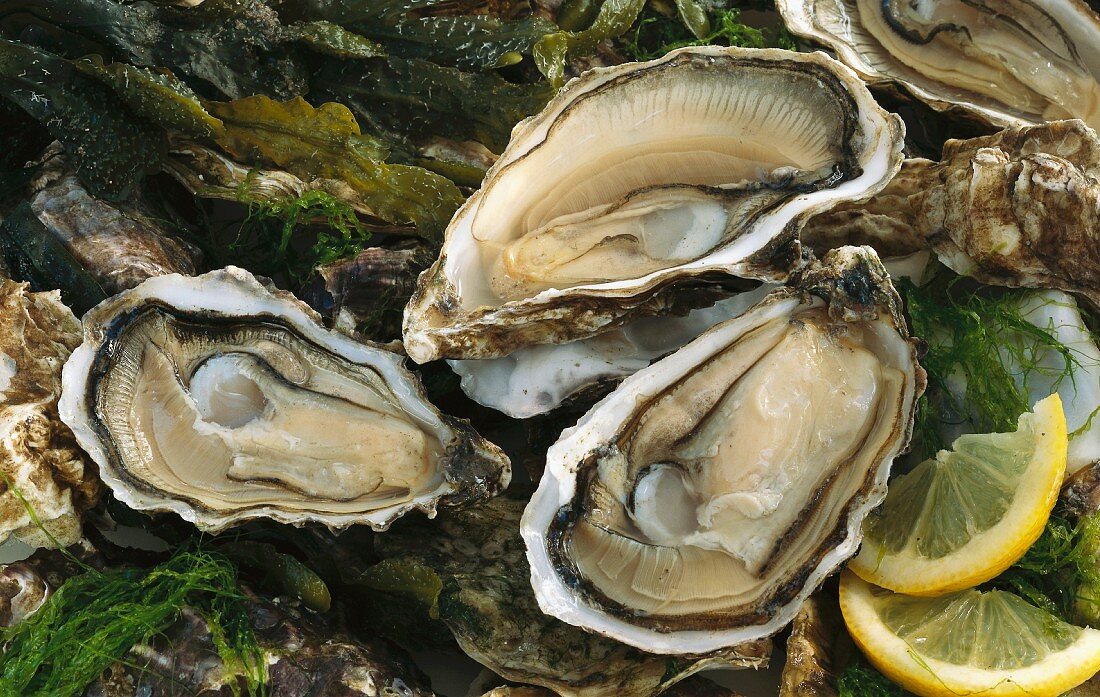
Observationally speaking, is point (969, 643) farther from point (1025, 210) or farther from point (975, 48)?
point (975, 48)

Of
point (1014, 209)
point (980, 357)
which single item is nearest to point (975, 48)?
point (1014, 209)

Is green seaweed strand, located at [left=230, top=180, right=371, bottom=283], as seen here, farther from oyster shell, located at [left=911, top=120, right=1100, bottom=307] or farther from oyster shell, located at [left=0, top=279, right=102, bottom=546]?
oyster shell, located at [left=911, top=120, right=1100, bottom=307]

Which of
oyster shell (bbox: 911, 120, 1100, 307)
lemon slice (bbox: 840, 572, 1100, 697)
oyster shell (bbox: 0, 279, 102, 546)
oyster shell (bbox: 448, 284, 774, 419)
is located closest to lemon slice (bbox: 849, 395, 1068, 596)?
lemon slice (bbox: 840, 572, 1100, 697)

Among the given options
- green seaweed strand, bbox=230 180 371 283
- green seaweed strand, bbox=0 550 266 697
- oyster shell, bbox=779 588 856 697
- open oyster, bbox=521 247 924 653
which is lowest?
oyster shell, bbox=779 588 856 697

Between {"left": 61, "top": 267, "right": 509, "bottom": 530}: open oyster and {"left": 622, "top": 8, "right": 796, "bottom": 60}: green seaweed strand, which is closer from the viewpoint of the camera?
{"left": 61, "top": 267, "right": 509, "bottom": 530}: open oyster

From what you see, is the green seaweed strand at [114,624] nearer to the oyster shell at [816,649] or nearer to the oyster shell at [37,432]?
the oyster shell at [37,432]

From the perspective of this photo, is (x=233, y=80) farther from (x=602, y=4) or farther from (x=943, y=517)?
(x=943, y=517)

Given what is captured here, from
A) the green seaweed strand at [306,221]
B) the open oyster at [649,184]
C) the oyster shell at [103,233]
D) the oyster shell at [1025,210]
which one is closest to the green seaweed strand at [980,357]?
the oyster shell at [1025,210]
